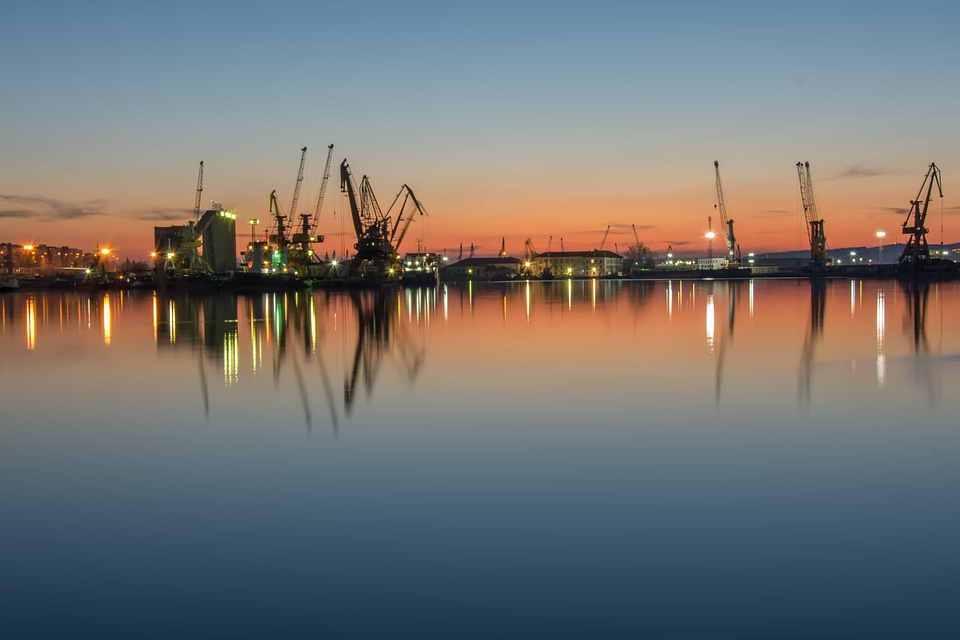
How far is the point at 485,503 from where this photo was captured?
7.11 metres

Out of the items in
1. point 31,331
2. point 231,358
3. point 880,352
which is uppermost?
point 31,331

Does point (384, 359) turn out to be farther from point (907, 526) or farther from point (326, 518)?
point (907, 526)

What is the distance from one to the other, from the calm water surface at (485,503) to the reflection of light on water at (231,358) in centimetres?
18

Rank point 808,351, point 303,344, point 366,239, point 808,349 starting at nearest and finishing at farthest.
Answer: point 808,351, point 808,349, point 303,344, point 366,239

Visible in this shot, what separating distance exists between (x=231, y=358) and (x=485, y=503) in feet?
44.0

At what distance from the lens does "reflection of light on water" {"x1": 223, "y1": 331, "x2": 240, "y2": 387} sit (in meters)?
15.7

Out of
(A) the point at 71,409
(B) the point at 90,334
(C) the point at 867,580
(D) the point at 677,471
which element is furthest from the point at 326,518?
(B) the point at 90,334

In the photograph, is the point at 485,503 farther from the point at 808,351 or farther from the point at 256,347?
the point at 256,347

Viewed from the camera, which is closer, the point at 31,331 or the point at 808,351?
the point at 808,351

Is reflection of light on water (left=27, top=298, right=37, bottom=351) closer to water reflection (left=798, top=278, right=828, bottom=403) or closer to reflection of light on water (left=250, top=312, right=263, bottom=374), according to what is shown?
reflection of light on water (left=250, top=312, right=263, bottom=374)

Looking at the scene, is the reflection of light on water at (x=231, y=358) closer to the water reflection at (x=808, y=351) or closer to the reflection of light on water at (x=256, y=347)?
the reflection of light on water at (x=256, y=347)

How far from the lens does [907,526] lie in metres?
6.38

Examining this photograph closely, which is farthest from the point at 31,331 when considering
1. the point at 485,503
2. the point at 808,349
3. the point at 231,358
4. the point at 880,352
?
the point at 485,503

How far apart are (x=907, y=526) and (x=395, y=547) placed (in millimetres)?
3908
